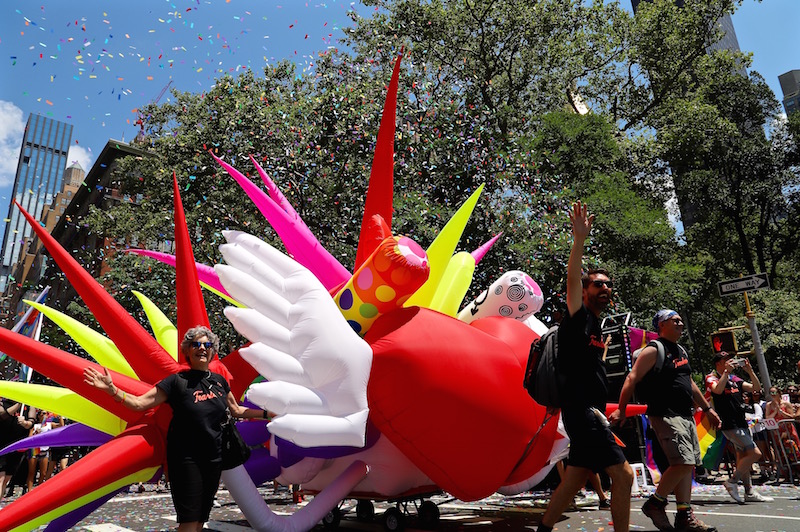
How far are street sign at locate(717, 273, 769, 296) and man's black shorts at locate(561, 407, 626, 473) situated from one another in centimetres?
741

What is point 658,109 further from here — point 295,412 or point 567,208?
point 295,412

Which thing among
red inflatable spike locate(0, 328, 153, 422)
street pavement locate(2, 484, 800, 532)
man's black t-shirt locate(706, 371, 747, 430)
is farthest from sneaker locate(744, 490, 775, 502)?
red inflatable spike locate(0, 328, 153, 422)

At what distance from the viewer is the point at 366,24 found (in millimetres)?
A: 19344

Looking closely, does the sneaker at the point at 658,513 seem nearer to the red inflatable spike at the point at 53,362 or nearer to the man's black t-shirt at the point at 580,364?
the man's black t-shirt at the point at 580,364

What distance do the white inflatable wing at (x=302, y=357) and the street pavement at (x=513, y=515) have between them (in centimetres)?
228

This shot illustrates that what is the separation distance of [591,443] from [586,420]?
14 centimetres

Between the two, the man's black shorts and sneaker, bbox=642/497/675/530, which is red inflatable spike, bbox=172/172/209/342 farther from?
sneaker, bbox=642/497/675/530

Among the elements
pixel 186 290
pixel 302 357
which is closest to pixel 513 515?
pixel 302 357

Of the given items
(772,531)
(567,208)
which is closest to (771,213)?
(567,208)

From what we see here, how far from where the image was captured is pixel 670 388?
470cm

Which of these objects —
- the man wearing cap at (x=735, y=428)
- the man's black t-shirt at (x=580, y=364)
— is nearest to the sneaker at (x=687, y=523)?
the man's black t-shirt at (x=580, y=364)

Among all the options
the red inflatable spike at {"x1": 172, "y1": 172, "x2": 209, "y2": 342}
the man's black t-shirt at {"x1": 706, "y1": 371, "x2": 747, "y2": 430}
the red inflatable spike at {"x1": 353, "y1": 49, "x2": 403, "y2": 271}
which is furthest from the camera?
the man's black t-shirt at {"x1": 706, "y1": 371, "x2": 747, "y2": 430}

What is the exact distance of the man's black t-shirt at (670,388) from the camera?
4656 millimetres

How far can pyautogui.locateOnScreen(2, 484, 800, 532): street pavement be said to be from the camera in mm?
5121
